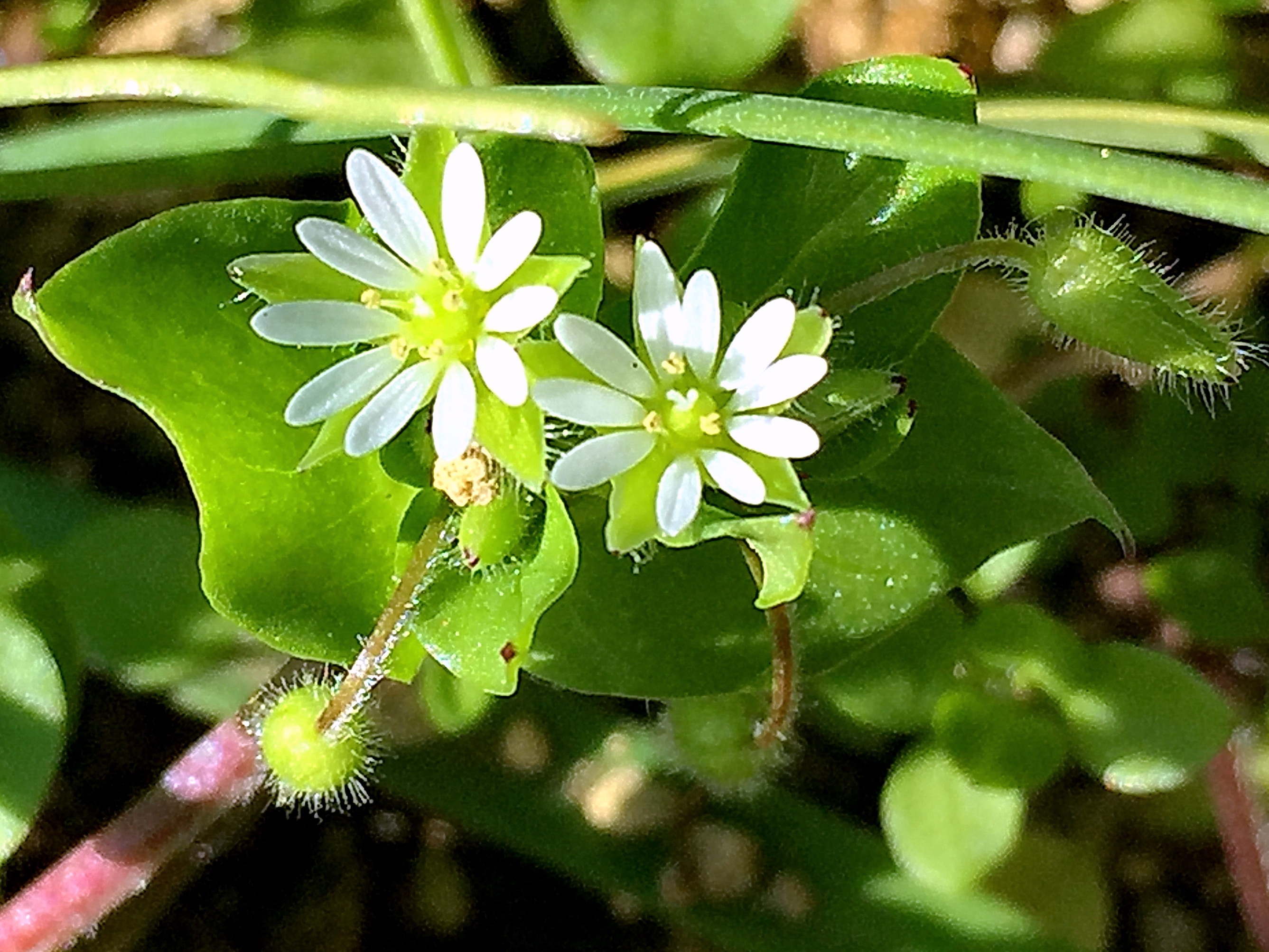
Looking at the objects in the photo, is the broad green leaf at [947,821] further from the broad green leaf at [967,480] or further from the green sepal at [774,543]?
the green sepal at [774,543]

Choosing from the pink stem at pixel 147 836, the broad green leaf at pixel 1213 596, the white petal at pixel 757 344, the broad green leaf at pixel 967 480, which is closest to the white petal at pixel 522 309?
the white petal at pixel 757 344

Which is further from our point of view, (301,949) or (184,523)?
(301,949)

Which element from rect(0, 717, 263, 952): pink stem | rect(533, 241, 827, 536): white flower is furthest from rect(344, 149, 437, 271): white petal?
rect(0, 717, 263, 952): pink stem

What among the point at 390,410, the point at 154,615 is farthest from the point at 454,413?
the point at 154,615

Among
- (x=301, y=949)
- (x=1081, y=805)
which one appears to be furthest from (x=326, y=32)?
(x=1081, y=805)

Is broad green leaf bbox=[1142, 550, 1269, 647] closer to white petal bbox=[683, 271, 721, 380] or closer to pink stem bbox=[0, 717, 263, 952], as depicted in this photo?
white petal bbox=[683, 271, 721, 380]

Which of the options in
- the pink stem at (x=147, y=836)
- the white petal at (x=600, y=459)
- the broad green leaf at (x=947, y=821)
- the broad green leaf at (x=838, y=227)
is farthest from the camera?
the broad green leaf at (x=947, y=821)

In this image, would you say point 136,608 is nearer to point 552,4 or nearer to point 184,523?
point 184,523

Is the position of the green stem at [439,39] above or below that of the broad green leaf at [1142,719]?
above
